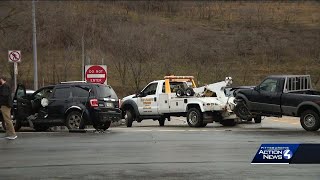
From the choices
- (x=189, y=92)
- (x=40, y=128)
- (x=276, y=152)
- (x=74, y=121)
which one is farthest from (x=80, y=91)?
(x=276, y=152)

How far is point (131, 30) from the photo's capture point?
6800 cm

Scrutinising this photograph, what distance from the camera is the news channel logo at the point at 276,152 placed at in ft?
21.2

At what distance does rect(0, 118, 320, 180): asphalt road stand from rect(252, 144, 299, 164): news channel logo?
10.2ft

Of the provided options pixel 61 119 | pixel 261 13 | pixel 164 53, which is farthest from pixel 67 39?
pixel 61 119

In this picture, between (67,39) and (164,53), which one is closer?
(164,53)

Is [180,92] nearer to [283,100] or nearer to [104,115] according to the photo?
[283,100]

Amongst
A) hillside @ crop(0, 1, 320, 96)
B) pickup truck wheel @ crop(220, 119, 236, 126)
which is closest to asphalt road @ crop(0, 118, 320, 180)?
pickup truck wheel @ crop(220, 119, 236, 126)

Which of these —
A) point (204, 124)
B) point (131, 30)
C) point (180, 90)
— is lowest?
point (204, 124)

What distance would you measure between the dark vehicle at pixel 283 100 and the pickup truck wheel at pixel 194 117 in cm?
152

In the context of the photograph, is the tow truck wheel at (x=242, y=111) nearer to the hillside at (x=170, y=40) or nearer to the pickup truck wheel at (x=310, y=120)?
the pickup truck wheel at (x=310, y=120)

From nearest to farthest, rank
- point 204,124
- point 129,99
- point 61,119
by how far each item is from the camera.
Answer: point 61,119 → point 204,124 → point 129,99

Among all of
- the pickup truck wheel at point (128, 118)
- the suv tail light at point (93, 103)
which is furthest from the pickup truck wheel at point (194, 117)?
the suv tail light at point (93, 103)

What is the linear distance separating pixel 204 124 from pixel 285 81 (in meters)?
3.87

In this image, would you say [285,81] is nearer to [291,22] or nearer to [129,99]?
[129,99]
